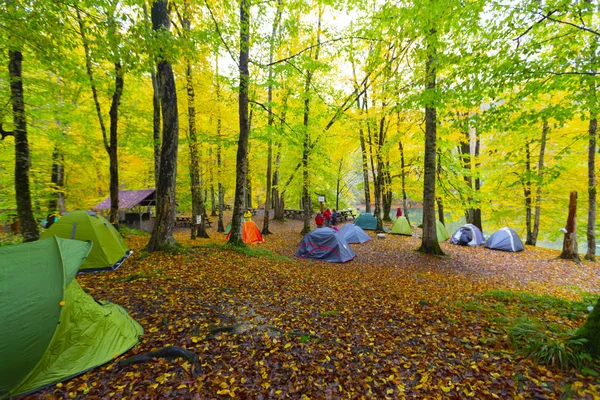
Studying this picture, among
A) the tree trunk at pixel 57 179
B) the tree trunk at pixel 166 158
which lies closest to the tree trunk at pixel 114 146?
the tree trunk at pixel 57 179

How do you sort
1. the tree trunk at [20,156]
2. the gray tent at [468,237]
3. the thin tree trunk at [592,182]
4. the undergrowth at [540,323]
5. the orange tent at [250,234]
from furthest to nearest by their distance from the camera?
the orange tent at [250,234], the gray tent at [468,237], the thin tree trunk at [592,182], the tree trunk at [20,156], the undergrowth at [540,323]

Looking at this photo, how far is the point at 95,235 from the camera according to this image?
720cm

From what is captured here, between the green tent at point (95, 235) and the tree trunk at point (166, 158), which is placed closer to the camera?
the green tent at point (95, 235)

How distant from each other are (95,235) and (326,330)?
7379 millimetres

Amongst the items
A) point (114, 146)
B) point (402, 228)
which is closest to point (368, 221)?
point (402, 228)

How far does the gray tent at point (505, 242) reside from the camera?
11.9 metres

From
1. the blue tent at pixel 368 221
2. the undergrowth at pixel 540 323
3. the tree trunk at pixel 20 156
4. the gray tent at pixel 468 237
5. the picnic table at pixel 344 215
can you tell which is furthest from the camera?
the picnic table at pixel 344 215

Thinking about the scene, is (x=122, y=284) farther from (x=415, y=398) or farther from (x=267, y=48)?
(x=267, y=48)

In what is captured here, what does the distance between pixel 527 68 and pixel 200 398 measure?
8.44 metres

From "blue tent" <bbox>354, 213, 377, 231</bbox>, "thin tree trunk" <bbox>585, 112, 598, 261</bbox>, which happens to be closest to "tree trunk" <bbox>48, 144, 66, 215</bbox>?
"blue tent" <bbox>354, 213, 377, 231</bbox>

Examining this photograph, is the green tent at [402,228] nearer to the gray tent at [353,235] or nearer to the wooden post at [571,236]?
the gray tent at [353,235]

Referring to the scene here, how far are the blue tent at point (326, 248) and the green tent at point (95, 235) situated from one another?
22.2 ft

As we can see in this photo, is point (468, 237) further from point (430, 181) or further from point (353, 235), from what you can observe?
point (353, 235)

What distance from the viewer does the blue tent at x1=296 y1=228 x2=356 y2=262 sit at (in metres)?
10.4
